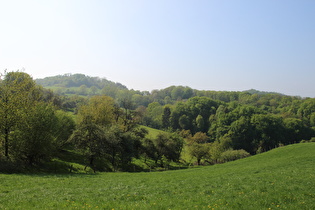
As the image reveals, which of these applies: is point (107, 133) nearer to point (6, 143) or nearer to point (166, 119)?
point (6, 143)

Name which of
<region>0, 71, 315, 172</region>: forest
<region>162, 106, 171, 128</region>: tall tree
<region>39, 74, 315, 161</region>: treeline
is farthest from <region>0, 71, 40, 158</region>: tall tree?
<region>162, 106, 171, 128</region>: tall tree

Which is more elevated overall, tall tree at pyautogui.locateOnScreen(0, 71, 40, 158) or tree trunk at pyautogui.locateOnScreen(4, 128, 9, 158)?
tall tree at pyautogui.locateOnScreen(0, 71, 40, 158)

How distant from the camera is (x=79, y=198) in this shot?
15.2 meters

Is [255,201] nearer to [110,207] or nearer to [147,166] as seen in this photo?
[110,207]

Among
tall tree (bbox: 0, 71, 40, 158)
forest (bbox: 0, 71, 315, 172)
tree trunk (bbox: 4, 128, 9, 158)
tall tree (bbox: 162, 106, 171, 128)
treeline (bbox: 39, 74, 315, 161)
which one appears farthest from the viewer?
tall tree (bbox: 162, 106, 171, 128)

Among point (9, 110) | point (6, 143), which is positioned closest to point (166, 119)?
point (6, 143)

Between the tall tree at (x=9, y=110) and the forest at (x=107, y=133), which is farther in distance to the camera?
the forest at (x=107, y=133)

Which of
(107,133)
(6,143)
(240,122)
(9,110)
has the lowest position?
(6,143)

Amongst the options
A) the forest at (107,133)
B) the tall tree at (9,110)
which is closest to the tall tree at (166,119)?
the forest at (107,133)

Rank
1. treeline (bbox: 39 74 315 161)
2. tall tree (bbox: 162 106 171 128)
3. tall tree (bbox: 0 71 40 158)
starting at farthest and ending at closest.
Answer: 1. tall tree (bbox: 162 106 171 128)
2. treeline (bbox: 39 74 315 161)
3. tall tree (bbox: 0 71 40 158)

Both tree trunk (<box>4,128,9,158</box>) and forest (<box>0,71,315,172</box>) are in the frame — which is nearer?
tree trunk (<box>4,128,9,158</box>)

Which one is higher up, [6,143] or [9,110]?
[9,110]

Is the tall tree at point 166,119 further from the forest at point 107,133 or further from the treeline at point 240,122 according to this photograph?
the forest at point 107,133

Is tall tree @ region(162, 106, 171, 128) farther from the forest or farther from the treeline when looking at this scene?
the forest
